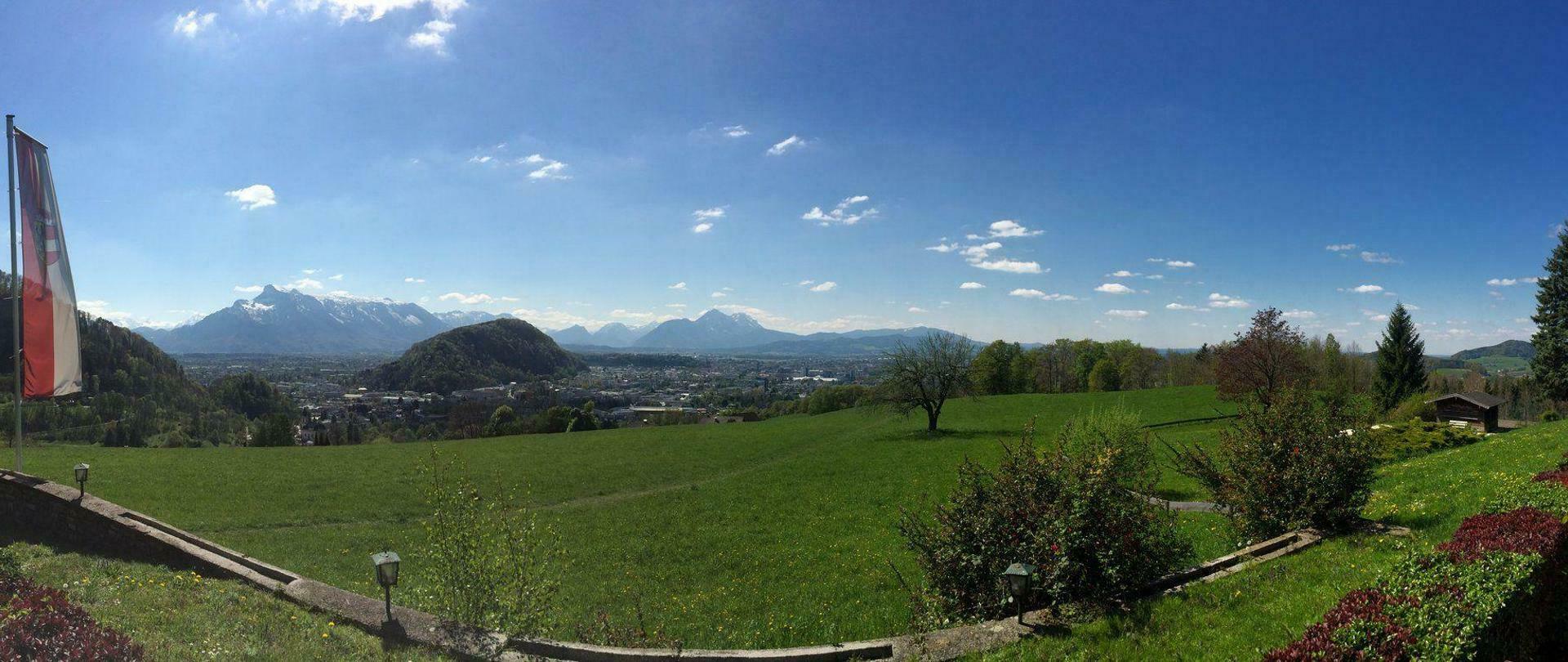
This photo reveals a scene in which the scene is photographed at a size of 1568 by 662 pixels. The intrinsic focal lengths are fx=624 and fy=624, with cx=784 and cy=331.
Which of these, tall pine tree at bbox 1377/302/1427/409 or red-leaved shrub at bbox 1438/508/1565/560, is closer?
red-leaved shrub at bbox 1438/508/1565/560

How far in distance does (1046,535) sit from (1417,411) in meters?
44.7

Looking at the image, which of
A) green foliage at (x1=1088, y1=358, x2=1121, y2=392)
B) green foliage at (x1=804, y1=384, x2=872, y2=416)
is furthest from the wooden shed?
green foliage at (x1=804, y1=384, x2=872, y2=416)

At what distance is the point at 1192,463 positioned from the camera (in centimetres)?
1371

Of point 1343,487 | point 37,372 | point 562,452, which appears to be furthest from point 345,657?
point 562,452

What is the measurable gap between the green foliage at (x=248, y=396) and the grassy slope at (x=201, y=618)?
89.8 meters

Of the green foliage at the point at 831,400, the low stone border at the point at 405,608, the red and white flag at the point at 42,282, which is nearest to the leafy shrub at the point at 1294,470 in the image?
the low stone border at the point at 405,608

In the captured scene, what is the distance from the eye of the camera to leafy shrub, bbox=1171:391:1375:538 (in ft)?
34.3

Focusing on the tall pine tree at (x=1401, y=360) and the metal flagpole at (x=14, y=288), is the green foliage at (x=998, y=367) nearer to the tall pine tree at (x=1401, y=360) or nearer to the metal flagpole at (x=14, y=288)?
the tall pine tree at (x=1401, y=360)

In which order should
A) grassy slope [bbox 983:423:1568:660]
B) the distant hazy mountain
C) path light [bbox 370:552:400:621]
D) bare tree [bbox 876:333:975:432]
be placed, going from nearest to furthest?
grassy slope [bbox 983:423:1568:660] → path light [bbox 370:552:400:621] → bare tree [bbox 876:333:975:432] → the distant hazy mountain

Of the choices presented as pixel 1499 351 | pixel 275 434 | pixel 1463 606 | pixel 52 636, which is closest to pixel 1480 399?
pixel 1463 606

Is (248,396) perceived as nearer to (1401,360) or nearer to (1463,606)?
(1463,606)

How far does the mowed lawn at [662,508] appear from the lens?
1262 cm

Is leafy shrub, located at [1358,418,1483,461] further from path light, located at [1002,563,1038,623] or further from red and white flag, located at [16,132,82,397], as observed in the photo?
red and white flag, located at [16,132,82,397]

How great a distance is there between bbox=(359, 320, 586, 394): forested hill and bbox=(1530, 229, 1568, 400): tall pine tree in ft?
522
